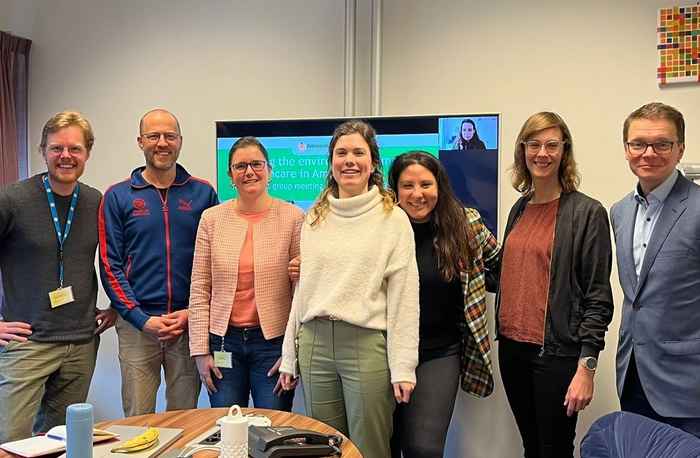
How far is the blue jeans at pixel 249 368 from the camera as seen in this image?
96.9 inches

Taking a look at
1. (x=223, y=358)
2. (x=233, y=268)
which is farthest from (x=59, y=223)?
(x=223, y=358)

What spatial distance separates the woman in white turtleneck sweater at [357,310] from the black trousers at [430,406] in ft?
0.64

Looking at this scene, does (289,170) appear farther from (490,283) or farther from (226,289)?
(490,283)

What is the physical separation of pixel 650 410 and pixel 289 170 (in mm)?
1915

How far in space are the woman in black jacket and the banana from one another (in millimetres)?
1354

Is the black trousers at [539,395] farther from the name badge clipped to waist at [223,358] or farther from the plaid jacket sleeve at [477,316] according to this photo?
the name badge clipped to waist at [223,358]

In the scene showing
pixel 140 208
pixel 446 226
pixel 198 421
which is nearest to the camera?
pixel 198 421

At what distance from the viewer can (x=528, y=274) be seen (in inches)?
93.0

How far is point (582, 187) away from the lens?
3.06 meters

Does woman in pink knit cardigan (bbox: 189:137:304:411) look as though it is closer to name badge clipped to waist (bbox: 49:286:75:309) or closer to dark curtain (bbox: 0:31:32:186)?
name badge clipped to waist (bbox: 49:286:75:309)

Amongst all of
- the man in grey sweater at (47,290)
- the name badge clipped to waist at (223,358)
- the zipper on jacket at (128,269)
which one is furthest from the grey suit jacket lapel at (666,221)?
the man in grey sweater at (47,290)

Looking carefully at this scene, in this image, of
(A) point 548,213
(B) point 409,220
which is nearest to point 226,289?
(B) point 409,220

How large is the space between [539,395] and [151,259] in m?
1.61

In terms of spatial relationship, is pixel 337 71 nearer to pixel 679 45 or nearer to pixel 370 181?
pixel 370 181
